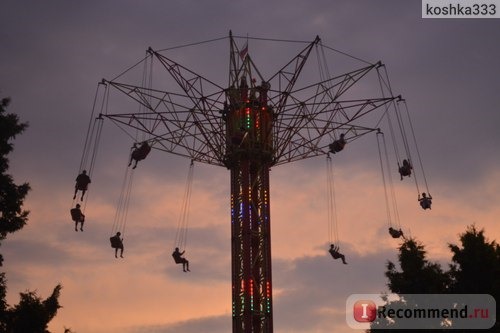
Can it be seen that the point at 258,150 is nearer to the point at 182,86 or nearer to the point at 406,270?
the point at 182,86

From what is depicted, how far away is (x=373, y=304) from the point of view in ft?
108

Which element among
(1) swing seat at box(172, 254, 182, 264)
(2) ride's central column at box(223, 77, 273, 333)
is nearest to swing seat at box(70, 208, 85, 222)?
(1) swing seat at box(172, 254, 182, 264)

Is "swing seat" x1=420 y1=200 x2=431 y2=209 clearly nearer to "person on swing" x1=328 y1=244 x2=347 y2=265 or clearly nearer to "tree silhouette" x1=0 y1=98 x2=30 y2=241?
"person on swing" x1=328 y1=244 x2=347 y2=265

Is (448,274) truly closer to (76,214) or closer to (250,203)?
(250,203)

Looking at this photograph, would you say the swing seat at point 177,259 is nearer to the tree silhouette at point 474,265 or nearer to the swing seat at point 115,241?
the swing seat at point 115,241

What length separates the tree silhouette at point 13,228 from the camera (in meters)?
25.5

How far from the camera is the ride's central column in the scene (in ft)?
116

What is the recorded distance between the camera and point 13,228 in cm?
2561

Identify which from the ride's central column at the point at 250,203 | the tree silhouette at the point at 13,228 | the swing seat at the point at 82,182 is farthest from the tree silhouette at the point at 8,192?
the ride's central column at the point at 250,203

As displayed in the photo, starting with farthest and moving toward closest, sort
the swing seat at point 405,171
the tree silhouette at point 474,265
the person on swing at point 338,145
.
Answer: the swing seat at point 405,171 → the person on swing at point 338,145 → the tree silhouette at point 474,265

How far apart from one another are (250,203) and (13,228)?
13915mm

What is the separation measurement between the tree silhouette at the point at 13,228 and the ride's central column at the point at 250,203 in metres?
11.7

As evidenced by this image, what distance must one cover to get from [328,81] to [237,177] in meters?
6.98

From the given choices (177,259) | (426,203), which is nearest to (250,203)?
(177,259)
